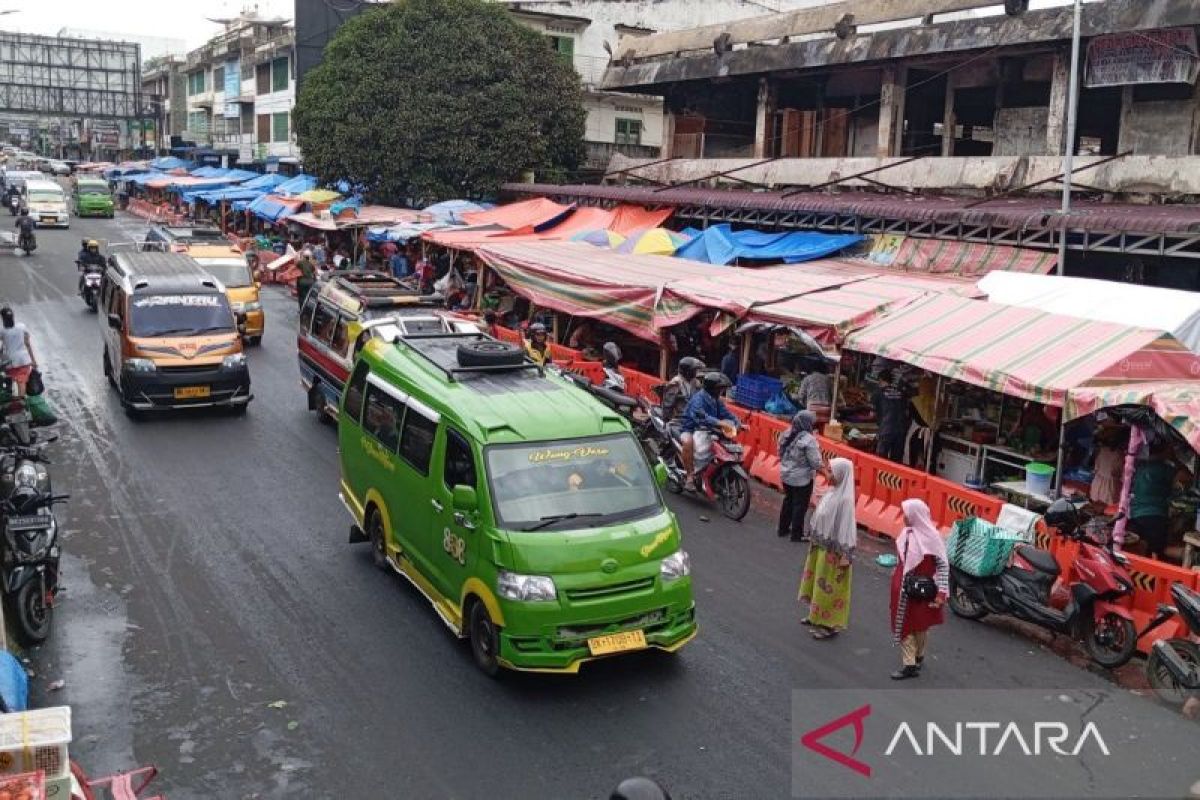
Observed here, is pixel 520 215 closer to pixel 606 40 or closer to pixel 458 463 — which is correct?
pixel 606 40

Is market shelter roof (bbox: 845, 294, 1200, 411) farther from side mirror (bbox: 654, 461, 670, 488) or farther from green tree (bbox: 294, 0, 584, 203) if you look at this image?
green tree (bbox: 294, 0, 584, 203)

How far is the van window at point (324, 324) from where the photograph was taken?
50.8 ft

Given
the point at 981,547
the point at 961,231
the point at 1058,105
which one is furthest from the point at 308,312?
the point at 1058,105

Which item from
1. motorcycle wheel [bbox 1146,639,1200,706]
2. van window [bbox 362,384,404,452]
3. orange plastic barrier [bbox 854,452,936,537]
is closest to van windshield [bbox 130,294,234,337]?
van window [bbox 362,384,404,452]

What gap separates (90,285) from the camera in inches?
1053

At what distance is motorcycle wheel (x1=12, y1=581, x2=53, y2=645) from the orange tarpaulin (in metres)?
19.6

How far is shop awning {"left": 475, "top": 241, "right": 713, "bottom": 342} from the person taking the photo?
16.7 m

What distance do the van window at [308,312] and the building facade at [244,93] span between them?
3772cm

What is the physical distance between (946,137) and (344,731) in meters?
21.3

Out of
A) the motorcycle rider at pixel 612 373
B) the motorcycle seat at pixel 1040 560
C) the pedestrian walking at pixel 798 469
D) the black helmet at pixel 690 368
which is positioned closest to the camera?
the motorcycle seat at pixel 1040 560

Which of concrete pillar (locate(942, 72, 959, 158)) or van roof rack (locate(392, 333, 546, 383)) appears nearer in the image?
van roof rack (locate(392, 333, 546, 383))

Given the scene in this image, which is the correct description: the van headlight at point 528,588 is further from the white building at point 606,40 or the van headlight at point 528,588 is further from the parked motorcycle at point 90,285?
the white building at point 606,40

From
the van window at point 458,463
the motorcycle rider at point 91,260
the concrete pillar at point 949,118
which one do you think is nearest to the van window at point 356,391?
the van window at point 458,463

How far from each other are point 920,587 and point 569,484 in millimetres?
2806
